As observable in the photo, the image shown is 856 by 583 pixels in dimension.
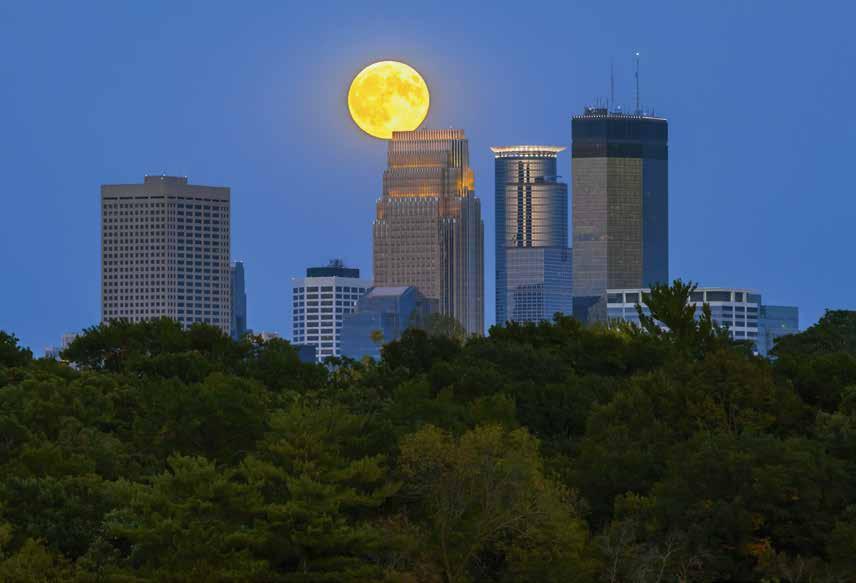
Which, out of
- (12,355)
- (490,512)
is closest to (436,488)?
(490,512)

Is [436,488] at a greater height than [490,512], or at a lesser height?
greater

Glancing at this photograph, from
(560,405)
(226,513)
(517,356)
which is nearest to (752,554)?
(226,513)

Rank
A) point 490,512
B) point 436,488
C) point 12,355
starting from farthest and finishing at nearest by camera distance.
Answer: point 12,355
point 436,488
point 490,512

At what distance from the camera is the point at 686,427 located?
79.0m

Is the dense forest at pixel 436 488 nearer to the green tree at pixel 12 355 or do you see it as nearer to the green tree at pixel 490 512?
the green tree at pixel 490 512

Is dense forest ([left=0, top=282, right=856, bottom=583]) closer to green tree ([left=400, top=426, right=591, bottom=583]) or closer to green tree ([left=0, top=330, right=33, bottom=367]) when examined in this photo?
green tree ([left=400, top=426, right=591, bottom=583])

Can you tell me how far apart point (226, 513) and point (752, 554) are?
16556 millimetres

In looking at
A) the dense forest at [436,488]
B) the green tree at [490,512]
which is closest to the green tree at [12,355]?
the dense forest at [436,488]

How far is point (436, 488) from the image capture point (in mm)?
68375

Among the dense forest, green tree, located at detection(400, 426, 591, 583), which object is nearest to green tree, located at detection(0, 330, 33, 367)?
the dense forest

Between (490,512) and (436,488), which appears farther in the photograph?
(436,488)

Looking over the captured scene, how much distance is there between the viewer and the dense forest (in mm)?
65625

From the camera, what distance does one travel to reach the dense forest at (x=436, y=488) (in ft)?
215

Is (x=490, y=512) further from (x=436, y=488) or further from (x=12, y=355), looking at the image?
(x=12, y=355)
